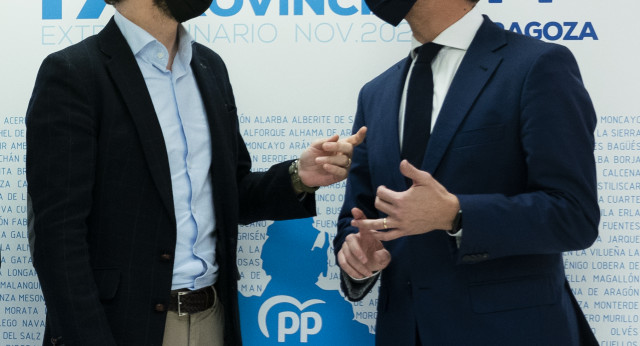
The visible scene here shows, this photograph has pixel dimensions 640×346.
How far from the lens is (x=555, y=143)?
1676 mm

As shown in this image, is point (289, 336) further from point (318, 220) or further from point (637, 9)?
point (637, 9)

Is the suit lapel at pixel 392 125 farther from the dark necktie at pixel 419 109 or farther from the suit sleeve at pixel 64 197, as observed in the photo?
the suit sleeve at pixel 64 197

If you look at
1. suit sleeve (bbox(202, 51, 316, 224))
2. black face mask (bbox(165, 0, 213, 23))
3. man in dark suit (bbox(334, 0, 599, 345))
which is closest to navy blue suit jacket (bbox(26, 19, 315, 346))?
black face mask (bbox(165, 0, 213, 23))

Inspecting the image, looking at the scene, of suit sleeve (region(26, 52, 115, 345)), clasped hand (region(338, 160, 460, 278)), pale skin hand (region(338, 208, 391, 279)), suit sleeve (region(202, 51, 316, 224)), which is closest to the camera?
clasped hand (region(338, 160, 460, 278))

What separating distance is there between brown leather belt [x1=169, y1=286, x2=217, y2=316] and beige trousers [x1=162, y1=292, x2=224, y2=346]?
19mm

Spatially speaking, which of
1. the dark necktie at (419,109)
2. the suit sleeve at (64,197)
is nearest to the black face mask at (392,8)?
the dark necktie at (419,109)

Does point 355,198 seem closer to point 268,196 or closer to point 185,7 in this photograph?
point 268,196

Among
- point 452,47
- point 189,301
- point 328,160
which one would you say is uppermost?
point 452,47

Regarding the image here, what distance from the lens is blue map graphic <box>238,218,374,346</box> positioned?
2629 millimetres

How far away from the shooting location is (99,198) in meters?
1.85

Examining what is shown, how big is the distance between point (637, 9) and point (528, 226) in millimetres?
1339

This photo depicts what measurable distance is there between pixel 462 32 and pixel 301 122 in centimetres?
87

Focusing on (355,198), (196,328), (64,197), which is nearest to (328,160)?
(355,198)

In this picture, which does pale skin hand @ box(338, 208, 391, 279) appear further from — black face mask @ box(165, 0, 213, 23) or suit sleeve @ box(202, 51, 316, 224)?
black face mask @ box(165, 0, 213, 23)
